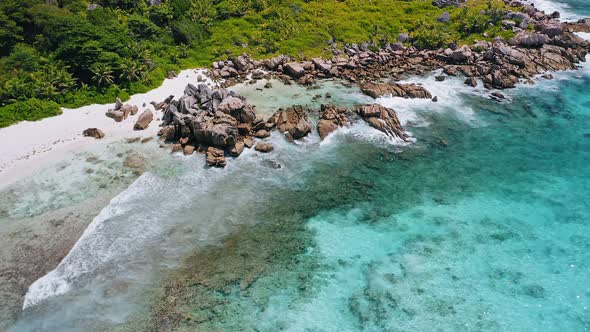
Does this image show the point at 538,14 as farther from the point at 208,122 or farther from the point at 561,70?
the point at 208,122

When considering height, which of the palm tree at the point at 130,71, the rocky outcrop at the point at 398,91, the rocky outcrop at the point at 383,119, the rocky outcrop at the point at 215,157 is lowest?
the rocky outcrop at the point at 215,157

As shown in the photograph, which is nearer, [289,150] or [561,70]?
[289,150]

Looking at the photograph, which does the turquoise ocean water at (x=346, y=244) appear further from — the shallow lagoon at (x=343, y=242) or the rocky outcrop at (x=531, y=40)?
the rocky outcrop at (x=531, y=40)

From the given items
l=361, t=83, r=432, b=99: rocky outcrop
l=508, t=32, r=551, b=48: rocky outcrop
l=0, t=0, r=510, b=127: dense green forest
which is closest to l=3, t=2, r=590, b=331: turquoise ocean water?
l=361, t=83, r=432, b=99: rocky outcrop

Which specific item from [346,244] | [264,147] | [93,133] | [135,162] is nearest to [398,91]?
[264,147]

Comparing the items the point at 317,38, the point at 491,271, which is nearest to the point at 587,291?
the point at 491,271

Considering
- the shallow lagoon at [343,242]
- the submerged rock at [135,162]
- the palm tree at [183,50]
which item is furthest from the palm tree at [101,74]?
the shallow lagoon at [343,242]
